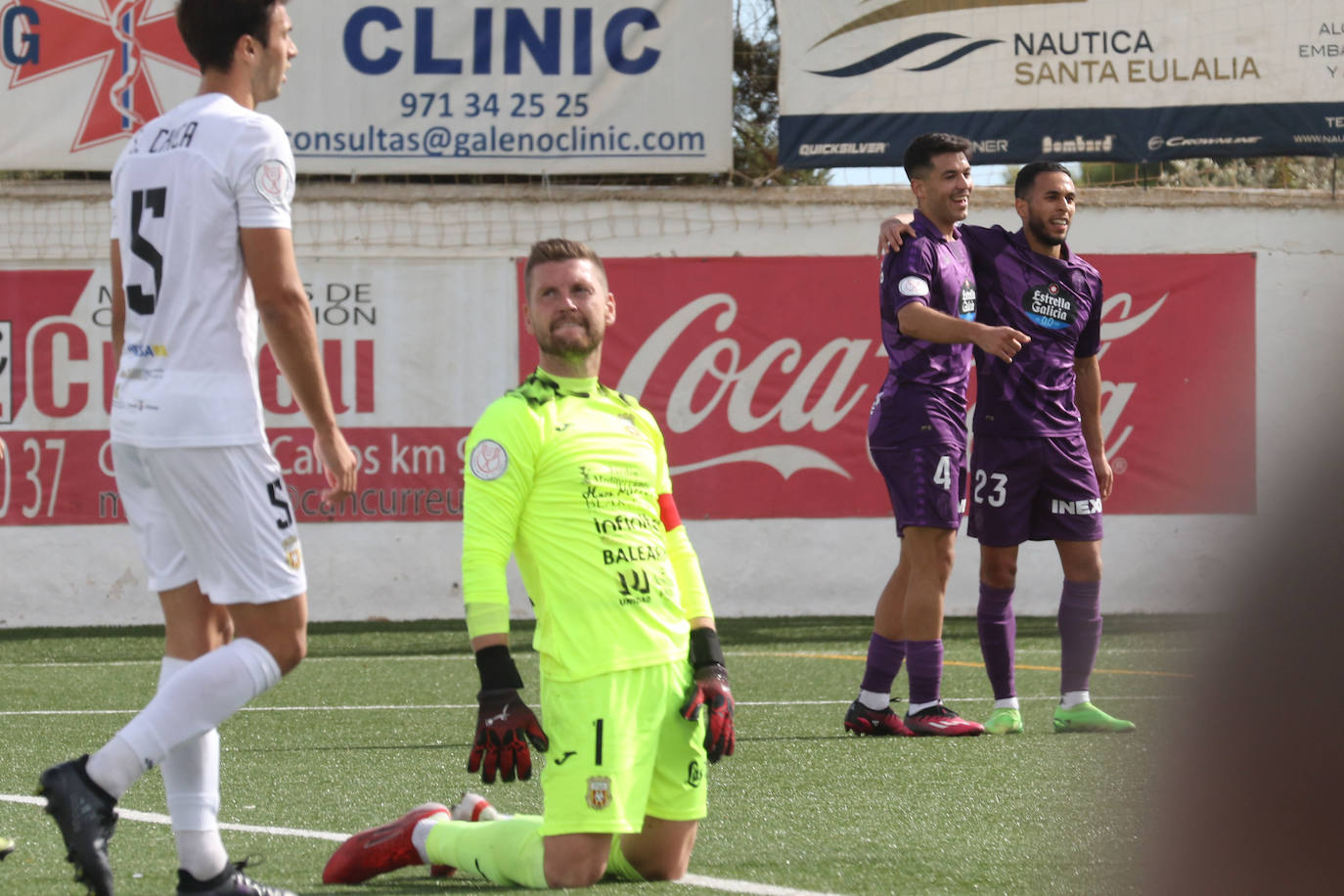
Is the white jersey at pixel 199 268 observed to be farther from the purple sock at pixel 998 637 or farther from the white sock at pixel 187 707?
the purple sock at pixel 998 637

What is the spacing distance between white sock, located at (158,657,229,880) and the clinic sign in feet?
30.7

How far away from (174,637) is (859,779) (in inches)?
96.3

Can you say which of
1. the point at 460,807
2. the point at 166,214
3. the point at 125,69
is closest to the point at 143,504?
the point at 166,214

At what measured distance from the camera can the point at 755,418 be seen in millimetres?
12453

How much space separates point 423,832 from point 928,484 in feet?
10.4

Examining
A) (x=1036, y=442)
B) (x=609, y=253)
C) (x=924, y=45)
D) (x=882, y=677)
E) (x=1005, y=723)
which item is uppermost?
(x=924, y=45)

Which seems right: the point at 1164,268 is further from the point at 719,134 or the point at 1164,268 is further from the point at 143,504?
the point at 143,504

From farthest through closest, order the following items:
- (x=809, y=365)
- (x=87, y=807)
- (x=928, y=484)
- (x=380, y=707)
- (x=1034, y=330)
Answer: (x=809, y=365)
(x=380, y=707)
(x=1034, y=330)
(x=928, y=484)
(x=87, y=807)

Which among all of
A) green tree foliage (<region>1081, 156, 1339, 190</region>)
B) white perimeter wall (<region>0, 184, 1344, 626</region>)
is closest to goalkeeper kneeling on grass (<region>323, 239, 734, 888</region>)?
white perimeter wall (<region>0, 184, 1344, 626</region>)

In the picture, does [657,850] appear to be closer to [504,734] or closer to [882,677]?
[504,734]

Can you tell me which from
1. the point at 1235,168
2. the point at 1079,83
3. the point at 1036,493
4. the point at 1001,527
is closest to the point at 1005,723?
the point at 1001,527

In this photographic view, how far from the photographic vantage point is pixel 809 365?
41.1ft

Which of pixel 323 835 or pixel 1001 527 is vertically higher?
pixel 1001 527

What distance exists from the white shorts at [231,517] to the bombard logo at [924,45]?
9.85 metres
